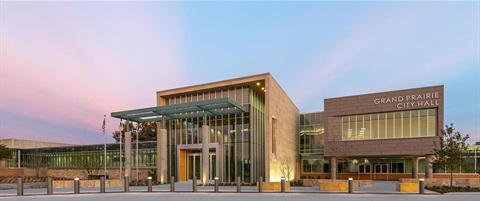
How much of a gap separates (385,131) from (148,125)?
132ft

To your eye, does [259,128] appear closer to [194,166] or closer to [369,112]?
[194,166]

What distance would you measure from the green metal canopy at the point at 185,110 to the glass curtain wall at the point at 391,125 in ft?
40.8

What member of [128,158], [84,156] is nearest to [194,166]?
[128,158]

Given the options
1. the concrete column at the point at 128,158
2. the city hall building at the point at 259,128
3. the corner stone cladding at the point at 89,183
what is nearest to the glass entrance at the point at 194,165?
the city hall building at the point at 259,128

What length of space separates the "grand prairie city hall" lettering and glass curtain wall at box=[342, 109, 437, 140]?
692 millimetres

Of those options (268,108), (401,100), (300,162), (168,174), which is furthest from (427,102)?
(168,174)

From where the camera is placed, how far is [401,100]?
102 feet

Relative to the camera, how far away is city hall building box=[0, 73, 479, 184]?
2836 cm

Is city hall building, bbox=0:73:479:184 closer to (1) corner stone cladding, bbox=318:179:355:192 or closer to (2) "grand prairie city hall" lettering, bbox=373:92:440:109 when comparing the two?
(2) "grand prairie city hall" lettering, bbox=373:92:440:109

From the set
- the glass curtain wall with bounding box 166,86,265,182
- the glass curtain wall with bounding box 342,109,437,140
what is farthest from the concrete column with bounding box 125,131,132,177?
the glass curtain wall with bounding box 342,109,437,140

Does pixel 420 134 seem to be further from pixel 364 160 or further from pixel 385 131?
pixel 364 160

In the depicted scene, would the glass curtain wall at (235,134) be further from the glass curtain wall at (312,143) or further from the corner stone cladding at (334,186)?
the glass curtain wall at (312,143)

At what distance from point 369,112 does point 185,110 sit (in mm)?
18174

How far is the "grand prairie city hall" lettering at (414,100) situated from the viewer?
29.8 m
